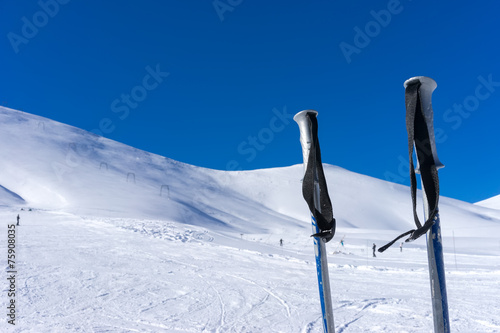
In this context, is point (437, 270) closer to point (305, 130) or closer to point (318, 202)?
point (318, 202)

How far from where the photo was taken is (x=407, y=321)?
574cm

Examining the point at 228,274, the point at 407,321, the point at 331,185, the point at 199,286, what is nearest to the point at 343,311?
the point at 407,321

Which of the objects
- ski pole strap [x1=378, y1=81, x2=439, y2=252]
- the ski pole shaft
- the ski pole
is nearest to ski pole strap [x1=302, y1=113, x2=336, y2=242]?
the ski pole

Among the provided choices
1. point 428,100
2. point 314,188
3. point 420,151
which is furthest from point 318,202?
point 428,100

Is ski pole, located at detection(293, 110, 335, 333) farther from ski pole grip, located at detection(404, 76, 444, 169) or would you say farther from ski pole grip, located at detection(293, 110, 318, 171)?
ski pole grip, located at detection(404, 76, 444, 169)

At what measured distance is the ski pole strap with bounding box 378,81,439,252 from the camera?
1584 millimetres

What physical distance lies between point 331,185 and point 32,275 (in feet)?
338

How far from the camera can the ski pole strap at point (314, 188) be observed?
180 centimetres

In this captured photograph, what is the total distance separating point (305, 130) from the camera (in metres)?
1.88

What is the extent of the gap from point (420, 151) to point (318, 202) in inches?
21.2

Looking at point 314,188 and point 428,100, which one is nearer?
point 428,100

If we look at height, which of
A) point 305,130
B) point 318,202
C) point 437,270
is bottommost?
point 437,270

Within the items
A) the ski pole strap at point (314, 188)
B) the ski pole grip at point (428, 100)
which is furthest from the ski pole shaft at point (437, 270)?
the ski pole strap at point (314, 188)

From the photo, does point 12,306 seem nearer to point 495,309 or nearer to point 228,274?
point 228,274
